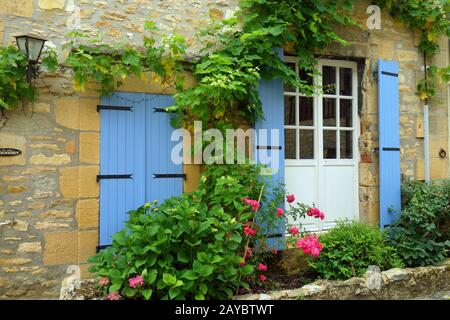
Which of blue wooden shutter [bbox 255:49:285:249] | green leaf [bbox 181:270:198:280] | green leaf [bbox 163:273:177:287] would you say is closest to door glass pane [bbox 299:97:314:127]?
blue wooden shutter [bbox 255:49:285:249]

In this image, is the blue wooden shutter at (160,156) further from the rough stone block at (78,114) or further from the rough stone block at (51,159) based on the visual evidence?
the rough stone block at (51,159)

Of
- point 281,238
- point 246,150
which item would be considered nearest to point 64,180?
point 246,150

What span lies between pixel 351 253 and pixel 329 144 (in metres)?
1.34

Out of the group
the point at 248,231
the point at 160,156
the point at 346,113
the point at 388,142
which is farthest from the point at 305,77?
the point at 248,231

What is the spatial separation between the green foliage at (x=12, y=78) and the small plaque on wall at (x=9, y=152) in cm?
35

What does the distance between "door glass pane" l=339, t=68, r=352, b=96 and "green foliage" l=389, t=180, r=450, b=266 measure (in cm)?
132

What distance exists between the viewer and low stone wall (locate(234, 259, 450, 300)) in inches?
133

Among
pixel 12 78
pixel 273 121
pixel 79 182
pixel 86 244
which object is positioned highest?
pixel 12 78

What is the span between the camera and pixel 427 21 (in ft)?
16.0

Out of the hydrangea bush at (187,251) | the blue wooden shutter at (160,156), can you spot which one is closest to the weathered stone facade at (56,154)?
the blue wooden shutter at (160,156)

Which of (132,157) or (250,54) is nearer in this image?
(132,157)

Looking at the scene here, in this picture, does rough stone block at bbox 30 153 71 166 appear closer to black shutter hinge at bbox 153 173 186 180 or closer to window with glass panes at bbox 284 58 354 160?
black shutter hinge at bbox 153 173 186 180

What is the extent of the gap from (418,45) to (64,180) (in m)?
4.39

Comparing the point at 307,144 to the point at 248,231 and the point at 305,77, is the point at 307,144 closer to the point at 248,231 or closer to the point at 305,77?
the point at 305,77
